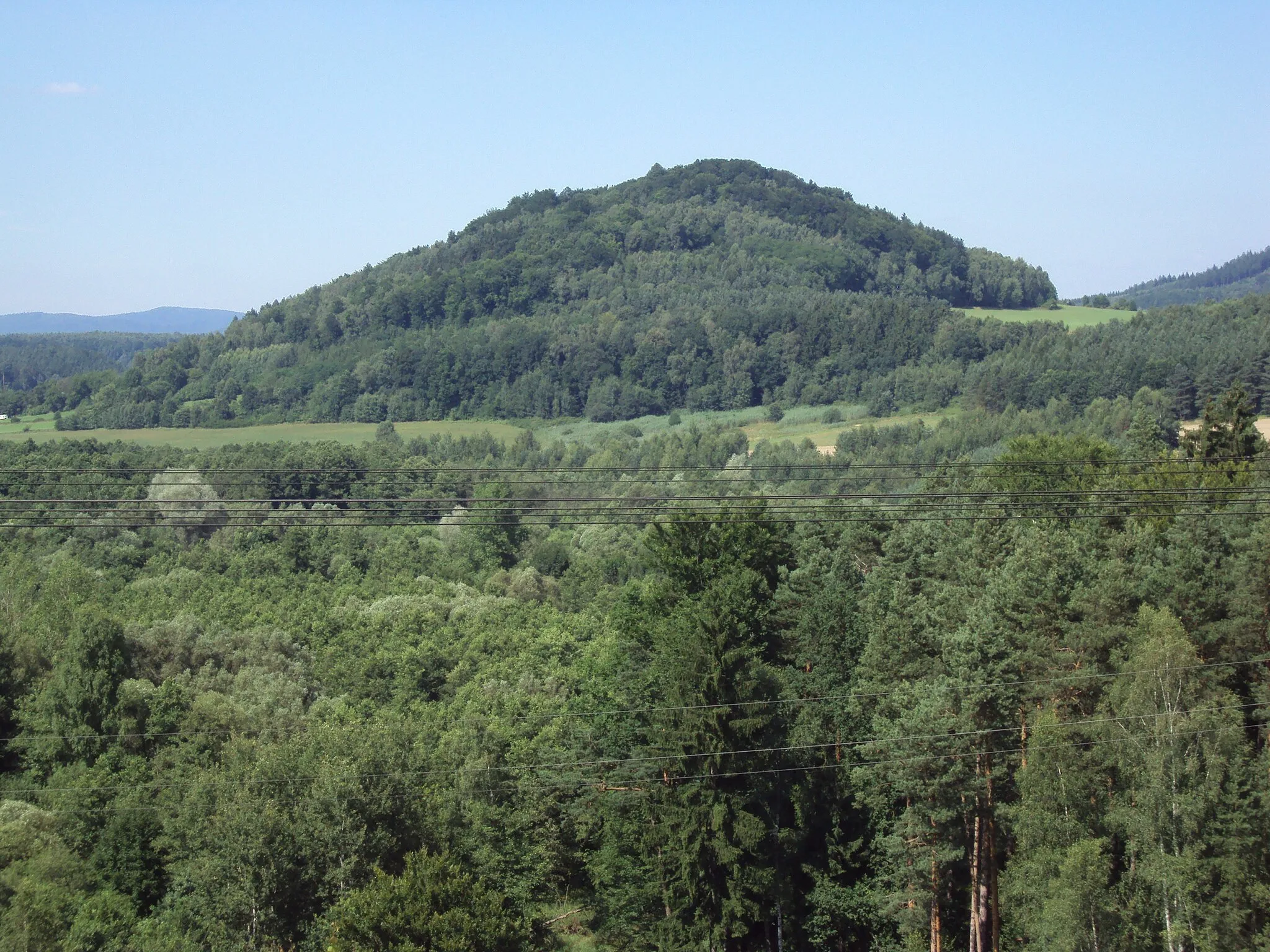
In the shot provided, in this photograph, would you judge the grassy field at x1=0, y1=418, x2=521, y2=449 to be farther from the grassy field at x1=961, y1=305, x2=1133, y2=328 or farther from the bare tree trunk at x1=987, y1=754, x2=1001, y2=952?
the bare tree trunk at x1=987, y1=754, x2=1001, y2=952

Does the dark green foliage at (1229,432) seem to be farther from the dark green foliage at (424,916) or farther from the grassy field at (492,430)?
the grassy field at (492,430)

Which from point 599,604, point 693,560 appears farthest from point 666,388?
point 693,560

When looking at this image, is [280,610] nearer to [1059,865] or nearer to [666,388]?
[1059,865]

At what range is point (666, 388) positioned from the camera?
123562mm

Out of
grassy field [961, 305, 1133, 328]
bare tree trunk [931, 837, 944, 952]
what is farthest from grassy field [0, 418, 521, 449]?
bare tree trunk [931, 837, 944, 952]

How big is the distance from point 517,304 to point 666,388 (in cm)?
3907

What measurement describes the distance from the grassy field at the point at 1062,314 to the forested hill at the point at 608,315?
5265mm

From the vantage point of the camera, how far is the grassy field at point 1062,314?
438 feet

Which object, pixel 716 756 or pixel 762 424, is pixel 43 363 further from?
pixel 716 756

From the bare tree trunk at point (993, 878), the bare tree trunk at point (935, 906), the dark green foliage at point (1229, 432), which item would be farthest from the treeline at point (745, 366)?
the bare tree trunk at point (935, 906)

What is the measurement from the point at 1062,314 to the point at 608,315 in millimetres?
52048

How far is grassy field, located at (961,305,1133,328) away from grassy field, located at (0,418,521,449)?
58.6 m

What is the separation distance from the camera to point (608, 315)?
144m

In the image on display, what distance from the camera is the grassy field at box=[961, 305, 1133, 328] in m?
133
